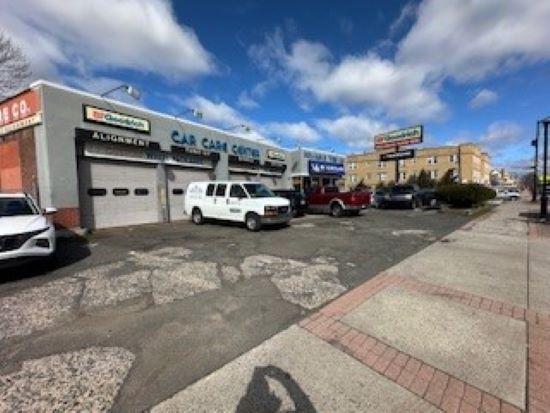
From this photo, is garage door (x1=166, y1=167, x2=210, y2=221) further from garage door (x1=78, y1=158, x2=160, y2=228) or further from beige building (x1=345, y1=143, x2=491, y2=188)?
beige building (x1=345, y1=143, x2=491, y2=188)

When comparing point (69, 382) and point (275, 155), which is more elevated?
point (275, 155)

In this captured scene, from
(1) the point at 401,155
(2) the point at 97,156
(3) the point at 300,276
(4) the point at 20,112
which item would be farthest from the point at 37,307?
(1) the point at 401,155

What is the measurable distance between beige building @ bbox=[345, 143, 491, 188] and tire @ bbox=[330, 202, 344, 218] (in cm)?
4240

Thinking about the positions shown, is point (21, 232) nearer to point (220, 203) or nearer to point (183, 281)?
point (183, 281)

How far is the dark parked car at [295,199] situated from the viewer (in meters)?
18.1

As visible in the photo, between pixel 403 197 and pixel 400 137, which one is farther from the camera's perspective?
pixel 400 137

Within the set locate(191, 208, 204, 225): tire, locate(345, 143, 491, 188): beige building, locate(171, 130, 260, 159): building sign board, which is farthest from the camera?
locate(345, 143, 491, 188): beige building

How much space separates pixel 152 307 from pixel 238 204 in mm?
8175

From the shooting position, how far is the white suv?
567 centimetres

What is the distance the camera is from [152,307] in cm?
462

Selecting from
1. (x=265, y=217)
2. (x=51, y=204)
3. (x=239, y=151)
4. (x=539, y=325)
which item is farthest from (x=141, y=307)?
(x=239, y=151)

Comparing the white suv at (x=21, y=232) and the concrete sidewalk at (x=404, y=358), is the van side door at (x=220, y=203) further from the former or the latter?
the concrete sidewalk at (x=404, y=358)

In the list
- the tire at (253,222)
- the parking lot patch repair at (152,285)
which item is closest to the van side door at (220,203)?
the tire at (253,222)

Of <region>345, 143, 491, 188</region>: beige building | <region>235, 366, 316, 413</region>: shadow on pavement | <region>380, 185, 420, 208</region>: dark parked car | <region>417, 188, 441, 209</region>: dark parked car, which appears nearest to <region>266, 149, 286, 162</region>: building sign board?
<region>380, 185, 420, 208</region>: dark parked car
